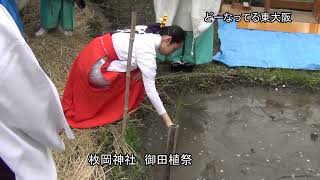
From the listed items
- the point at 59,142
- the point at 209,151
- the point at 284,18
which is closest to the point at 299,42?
the point at 284,18

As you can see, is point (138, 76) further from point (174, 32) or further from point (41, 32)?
point (41, 32)

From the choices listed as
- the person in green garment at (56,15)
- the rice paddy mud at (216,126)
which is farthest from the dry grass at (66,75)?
the person in green garment at (56,15)

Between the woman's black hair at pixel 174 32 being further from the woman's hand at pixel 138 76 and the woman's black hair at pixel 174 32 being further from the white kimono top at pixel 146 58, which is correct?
the woman's hand at pixel 138 76

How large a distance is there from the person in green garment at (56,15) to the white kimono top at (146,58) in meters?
2.07

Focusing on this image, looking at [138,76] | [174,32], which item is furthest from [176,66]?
[174,32]

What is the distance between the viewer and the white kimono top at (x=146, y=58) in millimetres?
3947

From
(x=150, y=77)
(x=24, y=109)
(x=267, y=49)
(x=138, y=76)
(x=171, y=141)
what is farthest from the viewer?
(x=267, y=49)

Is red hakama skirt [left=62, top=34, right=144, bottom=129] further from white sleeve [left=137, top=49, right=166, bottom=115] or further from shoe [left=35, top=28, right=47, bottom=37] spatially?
shoe [left=35, top=28, right=47, bottom=37]

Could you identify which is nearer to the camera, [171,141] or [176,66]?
[171,141]

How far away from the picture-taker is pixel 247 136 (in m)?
4.84

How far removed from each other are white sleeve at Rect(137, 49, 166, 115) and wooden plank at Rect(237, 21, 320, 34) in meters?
3.35

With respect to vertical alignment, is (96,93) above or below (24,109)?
below

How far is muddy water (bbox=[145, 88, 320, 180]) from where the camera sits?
14.2 feet

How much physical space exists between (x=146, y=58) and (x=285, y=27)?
147 inches
